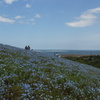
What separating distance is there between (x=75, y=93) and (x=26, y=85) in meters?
2.84

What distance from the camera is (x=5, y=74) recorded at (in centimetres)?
1007

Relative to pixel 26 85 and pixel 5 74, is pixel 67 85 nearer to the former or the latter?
pixel 26 85

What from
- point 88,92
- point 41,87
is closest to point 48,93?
point 41,87

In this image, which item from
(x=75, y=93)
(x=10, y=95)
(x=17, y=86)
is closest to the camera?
(x=10, y=95)

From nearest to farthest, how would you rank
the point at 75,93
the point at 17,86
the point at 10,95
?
1. the point at 10,95
2. the point at 17,86
3. the point at 75,93

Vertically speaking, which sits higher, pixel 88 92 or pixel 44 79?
pixel 44 79

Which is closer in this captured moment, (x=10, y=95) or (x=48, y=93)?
(x=10, y=95)

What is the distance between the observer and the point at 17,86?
844cm

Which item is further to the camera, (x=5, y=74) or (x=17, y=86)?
(x=5, y=74)

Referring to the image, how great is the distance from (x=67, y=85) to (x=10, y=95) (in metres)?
3.89

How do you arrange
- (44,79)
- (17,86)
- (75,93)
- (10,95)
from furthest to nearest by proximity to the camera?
(44,79), (75,93), (17,86), (10,95)

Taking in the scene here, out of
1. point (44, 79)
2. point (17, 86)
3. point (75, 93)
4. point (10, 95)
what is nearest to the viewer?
point (10, 95)

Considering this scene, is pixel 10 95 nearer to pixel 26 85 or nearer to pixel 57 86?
pixel 26 85

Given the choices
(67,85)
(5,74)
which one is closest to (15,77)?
(5,74)
